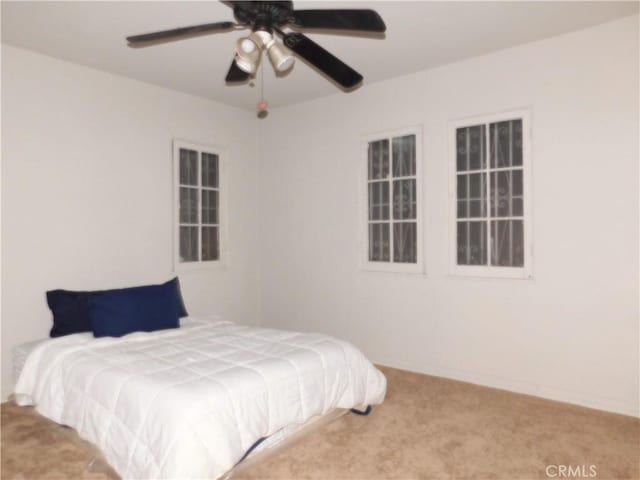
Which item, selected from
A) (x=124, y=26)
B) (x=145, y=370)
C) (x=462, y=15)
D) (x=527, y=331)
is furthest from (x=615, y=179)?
(x=124, y=26)

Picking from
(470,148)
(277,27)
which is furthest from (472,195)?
(277,27)

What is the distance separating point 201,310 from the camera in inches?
174

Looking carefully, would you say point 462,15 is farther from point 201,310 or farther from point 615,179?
point 201,310

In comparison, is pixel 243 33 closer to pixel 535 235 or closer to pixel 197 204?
pixel 197 204

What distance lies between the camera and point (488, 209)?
3.52 m

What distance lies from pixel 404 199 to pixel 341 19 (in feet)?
7.32

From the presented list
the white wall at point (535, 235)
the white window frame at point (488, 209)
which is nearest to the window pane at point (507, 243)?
the white window frame at point (488, 209)

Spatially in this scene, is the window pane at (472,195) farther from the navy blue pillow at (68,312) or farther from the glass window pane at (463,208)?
the navy blue pillow at (68,312)

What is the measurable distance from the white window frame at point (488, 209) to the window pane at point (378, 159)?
623 mm

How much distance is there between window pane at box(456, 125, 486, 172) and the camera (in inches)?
140

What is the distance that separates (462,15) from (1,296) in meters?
3.65

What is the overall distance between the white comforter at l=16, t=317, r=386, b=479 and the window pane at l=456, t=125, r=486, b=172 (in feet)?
5.93

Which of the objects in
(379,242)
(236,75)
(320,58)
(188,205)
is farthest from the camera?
(188,205)

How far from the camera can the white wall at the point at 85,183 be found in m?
3.22
